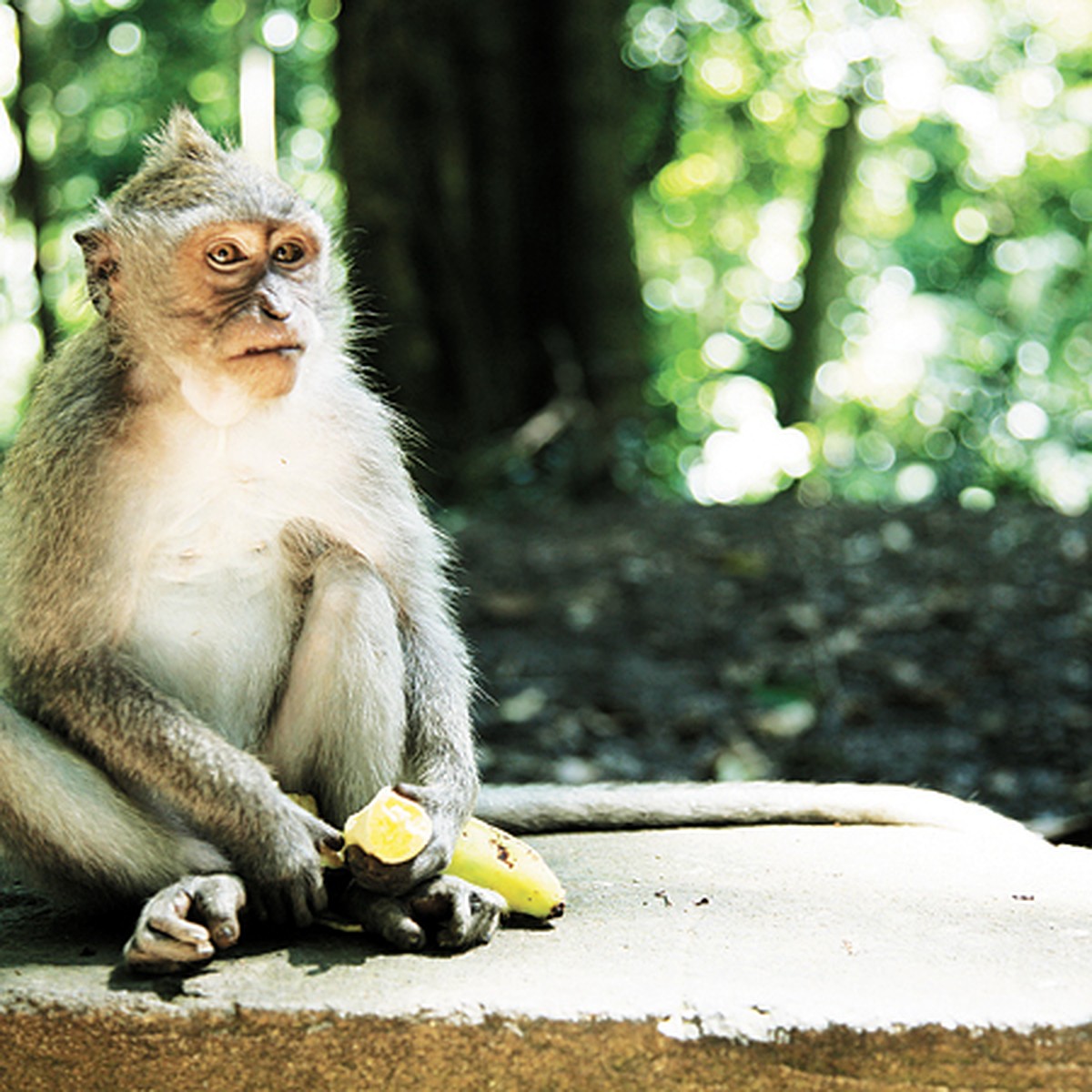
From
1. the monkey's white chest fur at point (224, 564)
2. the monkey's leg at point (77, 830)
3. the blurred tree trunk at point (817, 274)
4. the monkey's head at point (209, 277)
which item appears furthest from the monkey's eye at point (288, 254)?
the blurred tree trunk at point (817, 274)

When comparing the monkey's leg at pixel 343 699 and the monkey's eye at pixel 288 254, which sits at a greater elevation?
the monkey's eye at pixel 288 254

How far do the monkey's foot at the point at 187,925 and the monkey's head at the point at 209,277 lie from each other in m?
0.95

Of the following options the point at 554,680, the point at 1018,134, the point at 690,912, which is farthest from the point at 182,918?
the point at 1018,134

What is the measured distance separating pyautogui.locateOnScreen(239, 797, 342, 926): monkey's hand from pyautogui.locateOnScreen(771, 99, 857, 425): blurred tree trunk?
10.2m

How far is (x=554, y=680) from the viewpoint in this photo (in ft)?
20.9

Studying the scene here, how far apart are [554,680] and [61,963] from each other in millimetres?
3875

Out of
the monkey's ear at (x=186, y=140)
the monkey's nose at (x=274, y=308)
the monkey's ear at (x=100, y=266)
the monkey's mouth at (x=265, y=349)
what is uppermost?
the monkey's ear at (x=186, y=140)

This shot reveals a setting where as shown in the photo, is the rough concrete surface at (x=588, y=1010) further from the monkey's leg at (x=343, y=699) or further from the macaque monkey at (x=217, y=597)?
the monkey's leg at (x=343, y=699)

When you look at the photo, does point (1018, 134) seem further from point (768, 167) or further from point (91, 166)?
point (91, 166)

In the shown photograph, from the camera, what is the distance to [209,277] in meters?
2.93

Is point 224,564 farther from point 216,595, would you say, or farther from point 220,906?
point 220,906

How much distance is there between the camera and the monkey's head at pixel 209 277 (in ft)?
9.42

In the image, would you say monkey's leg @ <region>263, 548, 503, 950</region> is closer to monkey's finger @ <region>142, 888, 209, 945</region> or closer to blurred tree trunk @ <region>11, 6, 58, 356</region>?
monkey's finger @ <region>142, 888, 209, 945</region>

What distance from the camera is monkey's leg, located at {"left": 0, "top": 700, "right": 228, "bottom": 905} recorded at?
2.67 metres
